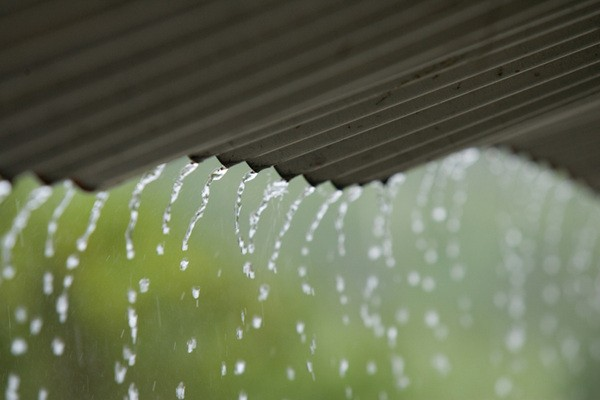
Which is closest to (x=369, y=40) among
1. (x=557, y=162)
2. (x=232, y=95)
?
(x=232, y=95)

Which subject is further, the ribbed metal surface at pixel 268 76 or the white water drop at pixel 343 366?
the white water drop at pixel 343 366

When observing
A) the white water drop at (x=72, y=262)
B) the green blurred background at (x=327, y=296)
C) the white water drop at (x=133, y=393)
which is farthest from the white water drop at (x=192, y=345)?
the white water drop at (x=72, y=262)

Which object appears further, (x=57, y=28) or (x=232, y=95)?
(x=232, y=95)

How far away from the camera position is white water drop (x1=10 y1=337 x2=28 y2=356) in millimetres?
6769

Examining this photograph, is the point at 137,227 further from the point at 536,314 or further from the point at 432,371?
the point at 536,314

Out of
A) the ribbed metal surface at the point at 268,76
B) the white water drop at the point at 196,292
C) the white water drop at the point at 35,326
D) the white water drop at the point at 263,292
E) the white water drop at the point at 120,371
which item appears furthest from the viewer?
the white water drop at the point at 263,292

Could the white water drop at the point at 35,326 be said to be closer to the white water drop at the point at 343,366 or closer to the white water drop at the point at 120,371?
the white water drop at the point at 120,371

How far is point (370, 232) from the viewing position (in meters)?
9.62

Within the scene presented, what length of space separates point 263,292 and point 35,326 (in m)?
1.92

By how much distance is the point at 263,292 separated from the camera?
8227mm

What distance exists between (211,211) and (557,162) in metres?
3.76

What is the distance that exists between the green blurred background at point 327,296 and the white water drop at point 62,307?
4cm

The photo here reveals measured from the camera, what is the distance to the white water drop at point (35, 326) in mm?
7000

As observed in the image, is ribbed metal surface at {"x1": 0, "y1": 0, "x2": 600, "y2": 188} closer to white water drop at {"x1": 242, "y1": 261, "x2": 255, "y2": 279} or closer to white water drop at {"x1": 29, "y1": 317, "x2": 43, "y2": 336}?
white water drop at {"x1": 242, "y1": 261, "x2": 255, "y2": 279}
